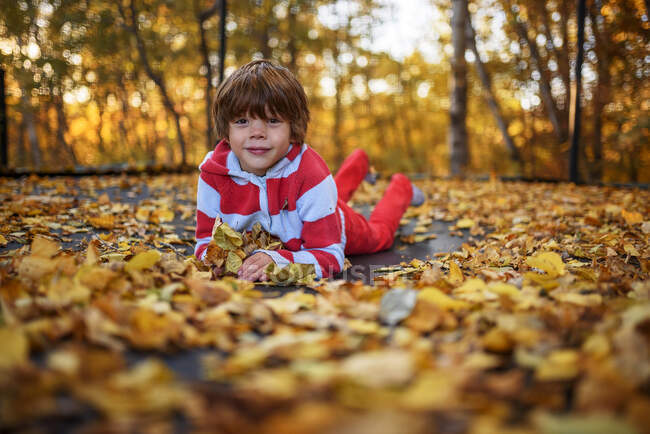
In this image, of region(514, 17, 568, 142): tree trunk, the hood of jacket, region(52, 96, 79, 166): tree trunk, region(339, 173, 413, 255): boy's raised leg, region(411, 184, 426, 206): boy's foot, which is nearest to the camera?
the hood of jacket

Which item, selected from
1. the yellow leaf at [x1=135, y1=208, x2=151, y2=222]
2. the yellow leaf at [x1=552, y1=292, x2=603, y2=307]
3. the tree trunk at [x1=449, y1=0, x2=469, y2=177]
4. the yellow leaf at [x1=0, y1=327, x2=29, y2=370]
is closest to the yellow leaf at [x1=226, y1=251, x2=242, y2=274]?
the yellow leaf at [x1=0, y1=327, x2=29, y2=370]

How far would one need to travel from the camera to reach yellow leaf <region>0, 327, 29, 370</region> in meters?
0.69

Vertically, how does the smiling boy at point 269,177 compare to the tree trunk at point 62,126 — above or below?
below

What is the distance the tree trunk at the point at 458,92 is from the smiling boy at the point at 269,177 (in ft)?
16.8

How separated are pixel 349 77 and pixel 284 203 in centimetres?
1127

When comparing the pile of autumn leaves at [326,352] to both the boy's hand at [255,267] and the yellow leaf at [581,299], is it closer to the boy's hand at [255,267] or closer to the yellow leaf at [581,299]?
the yellow leaf at [581,299]

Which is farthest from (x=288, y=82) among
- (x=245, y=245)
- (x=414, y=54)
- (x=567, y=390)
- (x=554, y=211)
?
(x=414, y=54)

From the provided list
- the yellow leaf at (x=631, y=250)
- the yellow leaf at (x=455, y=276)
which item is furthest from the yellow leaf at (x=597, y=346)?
the yellow leaf at (x=631, y=250)

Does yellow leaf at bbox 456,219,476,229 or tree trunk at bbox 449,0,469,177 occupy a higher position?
tree trunk at bbox 449,0,469,177

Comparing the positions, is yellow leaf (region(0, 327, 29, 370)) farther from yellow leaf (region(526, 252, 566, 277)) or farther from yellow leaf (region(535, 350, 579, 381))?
yellow leaf (region(526, 252, 566, 277))

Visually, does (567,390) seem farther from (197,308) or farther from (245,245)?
(245,245)

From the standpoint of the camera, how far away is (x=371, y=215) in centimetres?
260

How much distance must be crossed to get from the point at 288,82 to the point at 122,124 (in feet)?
40.9

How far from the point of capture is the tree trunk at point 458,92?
6.47m
